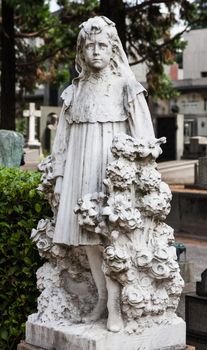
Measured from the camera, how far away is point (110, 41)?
→ 16.3 ft

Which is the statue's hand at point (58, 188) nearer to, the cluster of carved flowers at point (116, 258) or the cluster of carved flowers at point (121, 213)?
the cluster of carved flowers at point (121, 213)

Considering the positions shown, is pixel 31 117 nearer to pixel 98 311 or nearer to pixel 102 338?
pixel 98 311

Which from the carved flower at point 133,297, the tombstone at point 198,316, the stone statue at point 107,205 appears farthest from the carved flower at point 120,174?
the tombstone at point 198,316

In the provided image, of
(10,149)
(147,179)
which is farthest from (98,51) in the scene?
(10,149)

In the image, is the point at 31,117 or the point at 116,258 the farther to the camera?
the point at 31,117

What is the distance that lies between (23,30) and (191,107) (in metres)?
11.4

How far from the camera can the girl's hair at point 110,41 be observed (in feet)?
16.1

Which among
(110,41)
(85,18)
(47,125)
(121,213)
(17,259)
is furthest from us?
(47,125)

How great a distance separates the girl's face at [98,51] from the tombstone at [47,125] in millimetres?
21582

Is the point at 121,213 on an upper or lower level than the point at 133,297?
upper

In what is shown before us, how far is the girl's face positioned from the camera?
4.89m

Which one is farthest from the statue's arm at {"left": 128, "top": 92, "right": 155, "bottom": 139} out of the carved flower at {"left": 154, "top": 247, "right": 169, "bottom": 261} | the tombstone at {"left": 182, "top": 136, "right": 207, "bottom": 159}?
the tombstone at {"left": 182, "top": 136, "right": 207, "bottom": 159}

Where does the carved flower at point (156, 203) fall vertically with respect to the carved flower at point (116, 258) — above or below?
above

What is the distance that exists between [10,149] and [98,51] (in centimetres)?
697
